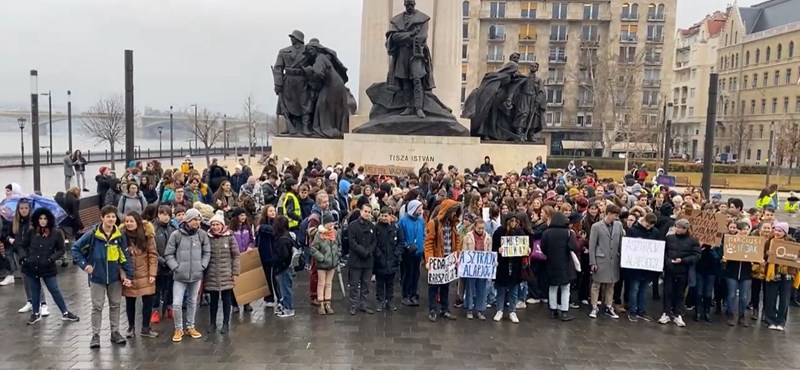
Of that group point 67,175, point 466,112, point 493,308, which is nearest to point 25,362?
point 493,308

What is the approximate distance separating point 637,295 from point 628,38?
244 ft

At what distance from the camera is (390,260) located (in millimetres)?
9008

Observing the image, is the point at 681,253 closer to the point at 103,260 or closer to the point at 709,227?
the point at 709,227

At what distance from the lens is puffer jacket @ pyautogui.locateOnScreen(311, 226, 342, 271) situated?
8.75 meters

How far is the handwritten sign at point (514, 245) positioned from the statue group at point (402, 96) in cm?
1243

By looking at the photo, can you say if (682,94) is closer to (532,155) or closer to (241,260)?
(532,155)

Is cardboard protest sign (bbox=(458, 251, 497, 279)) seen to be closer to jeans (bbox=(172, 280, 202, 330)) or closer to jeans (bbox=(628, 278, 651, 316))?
jeans (bbox=(628, 278, 651, 316))

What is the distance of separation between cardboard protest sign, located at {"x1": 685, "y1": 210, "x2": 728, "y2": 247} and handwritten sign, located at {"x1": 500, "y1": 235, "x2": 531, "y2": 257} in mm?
2733

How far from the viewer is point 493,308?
962 cm

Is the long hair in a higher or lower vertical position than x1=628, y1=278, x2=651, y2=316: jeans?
higher

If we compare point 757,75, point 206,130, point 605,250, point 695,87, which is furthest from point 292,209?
point 695,87

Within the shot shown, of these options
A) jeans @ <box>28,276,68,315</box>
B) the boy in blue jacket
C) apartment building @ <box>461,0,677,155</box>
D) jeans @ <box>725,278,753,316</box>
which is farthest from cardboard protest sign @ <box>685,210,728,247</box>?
apartment building @ <box>461,0,677,155</box>

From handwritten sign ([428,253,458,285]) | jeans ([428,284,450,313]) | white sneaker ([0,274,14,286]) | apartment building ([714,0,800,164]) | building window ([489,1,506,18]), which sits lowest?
white sneaker ([0,274,14,286])

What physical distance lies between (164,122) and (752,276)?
10199 centimetres
